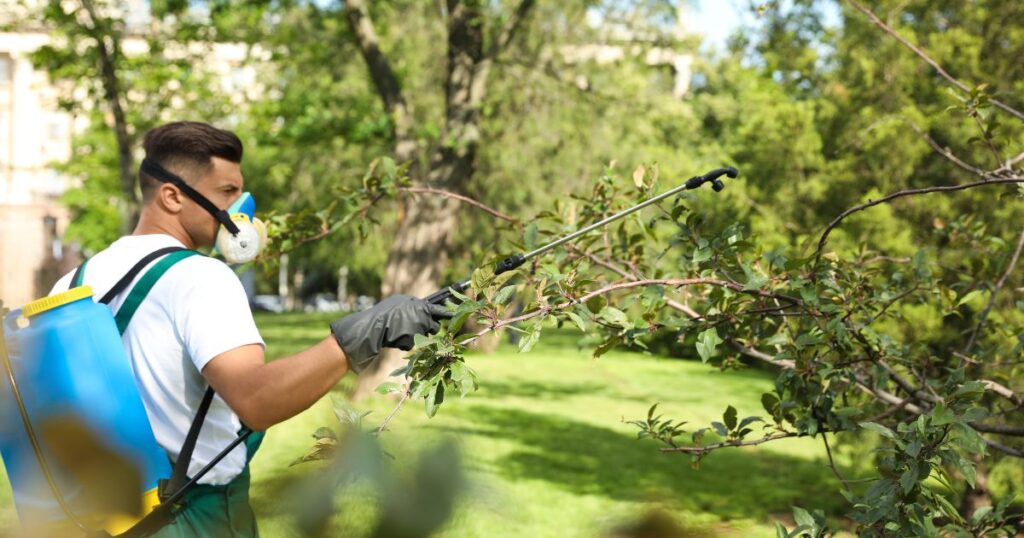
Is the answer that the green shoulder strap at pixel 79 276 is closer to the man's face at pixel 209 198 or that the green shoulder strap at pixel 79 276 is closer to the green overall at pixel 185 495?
the green overall at pixel 185 495

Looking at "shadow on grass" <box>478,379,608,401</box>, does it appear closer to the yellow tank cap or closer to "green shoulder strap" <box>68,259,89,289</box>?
"green shoulder strap" <box>68,259,89,289</box>

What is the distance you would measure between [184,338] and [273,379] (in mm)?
237

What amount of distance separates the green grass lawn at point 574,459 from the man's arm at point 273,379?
5cm

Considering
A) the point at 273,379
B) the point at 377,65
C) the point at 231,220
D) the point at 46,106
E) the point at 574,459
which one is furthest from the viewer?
the point at 46,106

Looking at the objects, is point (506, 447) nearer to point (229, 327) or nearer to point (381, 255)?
point (229, 327)

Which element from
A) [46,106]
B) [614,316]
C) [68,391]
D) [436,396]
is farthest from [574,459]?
[46,106]

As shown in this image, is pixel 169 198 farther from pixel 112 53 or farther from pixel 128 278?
pixel 112 53

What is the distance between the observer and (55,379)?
1214 millimetres

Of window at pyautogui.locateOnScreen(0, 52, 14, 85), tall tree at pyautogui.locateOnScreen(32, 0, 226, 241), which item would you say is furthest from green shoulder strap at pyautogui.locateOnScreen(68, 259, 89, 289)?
window at pyautogui.locateOnScreen(0, 52, 14, 85)

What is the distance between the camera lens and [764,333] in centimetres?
344

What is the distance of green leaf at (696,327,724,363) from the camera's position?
8.81 ft

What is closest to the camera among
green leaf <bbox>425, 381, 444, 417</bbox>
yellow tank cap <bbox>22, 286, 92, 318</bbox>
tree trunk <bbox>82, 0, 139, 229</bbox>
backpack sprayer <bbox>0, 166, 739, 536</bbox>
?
backpack sprayer <bbox>0, 166, 739, 536</bbox>

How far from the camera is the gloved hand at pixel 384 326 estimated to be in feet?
5.71

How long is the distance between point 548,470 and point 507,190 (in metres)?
11.3
